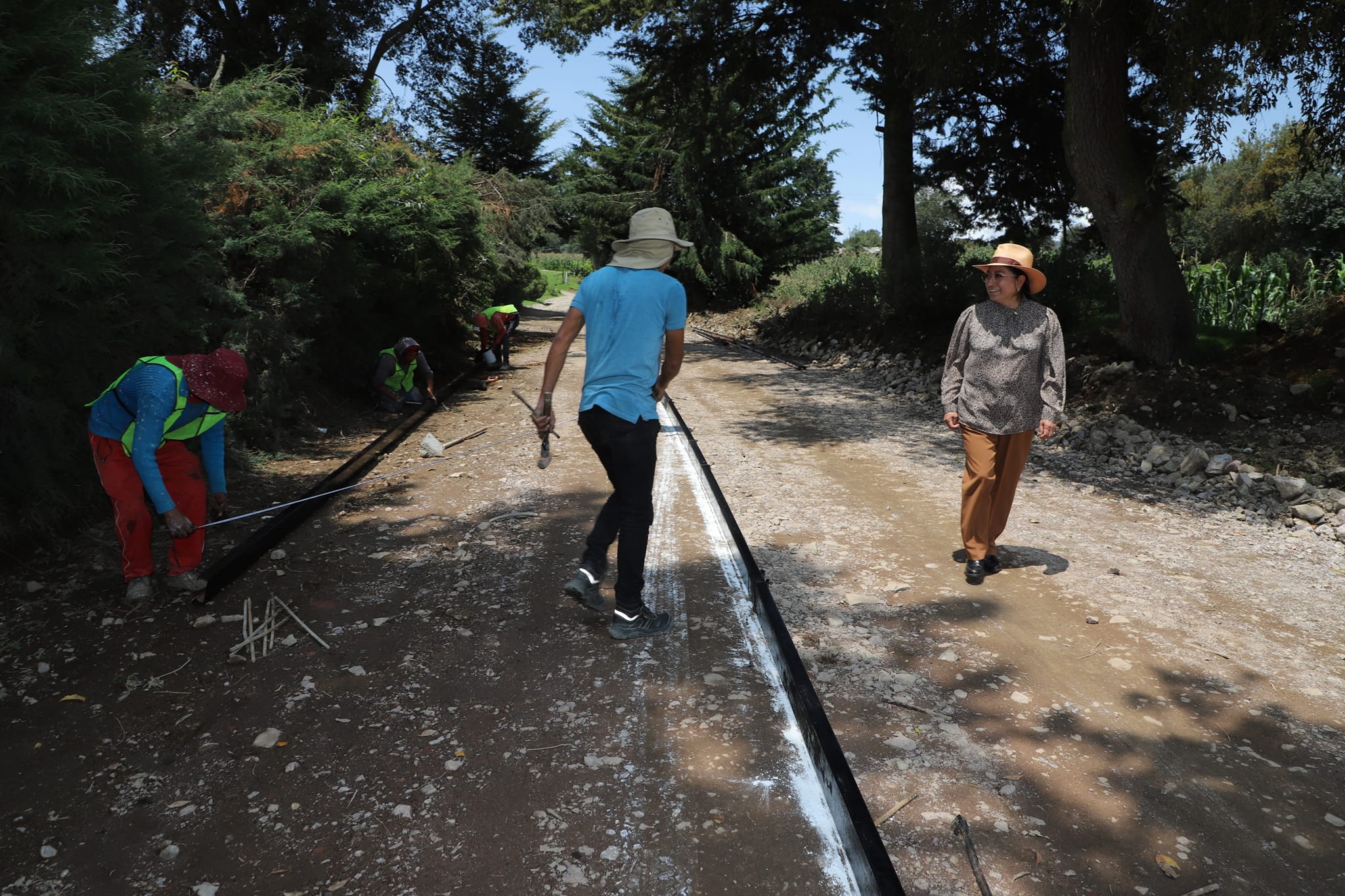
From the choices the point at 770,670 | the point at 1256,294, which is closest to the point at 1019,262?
the point at 770,670

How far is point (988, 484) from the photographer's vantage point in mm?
5000

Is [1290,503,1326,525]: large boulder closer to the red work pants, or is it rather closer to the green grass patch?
the red work pants

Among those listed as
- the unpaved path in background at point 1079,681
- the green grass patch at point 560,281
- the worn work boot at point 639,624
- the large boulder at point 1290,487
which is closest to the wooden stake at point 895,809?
the unpaved path in background at point 1079,681

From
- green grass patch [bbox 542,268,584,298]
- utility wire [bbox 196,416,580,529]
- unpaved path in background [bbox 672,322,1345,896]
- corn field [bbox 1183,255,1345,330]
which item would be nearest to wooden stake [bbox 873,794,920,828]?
unpaved path in background [bbox 672,322,1345,896]

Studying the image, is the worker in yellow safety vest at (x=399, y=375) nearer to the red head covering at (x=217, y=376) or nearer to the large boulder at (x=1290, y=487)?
the red head covering at (x=217, y=376)

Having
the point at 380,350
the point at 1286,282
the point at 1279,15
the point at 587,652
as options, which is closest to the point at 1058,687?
the point at 587,652

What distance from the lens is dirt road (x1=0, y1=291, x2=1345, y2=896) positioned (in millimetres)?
2656

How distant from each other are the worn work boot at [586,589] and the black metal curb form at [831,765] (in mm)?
848

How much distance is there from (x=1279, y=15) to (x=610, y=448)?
306 inches

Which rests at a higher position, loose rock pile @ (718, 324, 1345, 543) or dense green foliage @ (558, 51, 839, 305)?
dense green foliage @ (558, 51, 839, 305)

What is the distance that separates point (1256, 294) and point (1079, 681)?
10.8 m

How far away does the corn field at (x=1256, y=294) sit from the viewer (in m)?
10.8

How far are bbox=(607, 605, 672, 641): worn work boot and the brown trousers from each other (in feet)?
6.66

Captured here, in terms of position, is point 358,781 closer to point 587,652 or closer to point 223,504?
point 587,652
